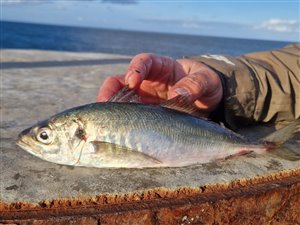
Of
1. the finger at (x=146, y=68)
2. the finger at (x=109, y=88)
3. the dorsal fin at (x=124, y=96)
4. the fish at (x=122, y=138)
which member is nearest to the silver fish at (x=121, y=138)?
the fish at (x=122, y=138)

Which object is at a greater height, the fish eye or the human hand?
the human hand

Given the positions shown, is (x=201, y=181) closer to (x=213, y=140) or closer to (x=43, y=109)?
(x=213, y=140)

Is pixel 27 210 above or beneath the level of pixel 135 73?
beneath

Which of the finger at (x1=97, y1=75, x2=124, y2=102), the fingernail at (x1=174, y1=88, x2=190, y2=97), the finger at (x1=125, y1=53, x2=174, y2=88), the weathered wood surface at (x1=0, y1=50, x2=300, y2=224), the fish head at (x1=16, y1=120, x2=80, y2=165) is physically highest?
the finger at (x1=125, y1=53, x2=174, y2=88)

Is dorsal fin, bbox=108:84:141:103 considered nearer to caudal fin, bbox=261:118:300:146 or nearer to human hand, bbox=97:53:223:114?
human hand, bbox=97:53:223:114

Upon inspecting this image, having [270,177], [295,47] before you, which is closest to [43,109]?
[270,177]

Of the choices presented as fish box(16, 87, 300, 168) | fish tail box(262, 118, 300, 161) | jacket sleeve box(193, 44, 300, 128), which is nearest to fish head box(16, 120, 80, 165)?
fish box(16, 87, 300, 168)
